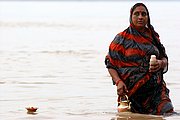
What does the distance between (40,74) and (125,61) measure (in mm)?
5144

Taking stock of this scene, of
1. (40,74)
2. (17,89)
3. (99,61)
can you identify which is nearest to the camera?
(17,89)

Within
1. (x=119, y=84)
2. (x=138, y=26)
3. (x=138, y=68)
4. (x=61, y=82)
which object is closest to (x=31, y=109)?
(x=119, y=84)

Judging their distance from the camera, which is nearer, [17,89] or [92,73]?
[17,89]

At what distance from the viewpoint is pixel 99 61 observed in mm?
16000

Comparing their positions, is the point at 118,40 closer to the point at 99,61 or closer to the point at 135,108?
the point at 135,108

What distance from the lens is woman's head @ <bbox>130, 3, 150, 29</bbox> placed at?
847cm

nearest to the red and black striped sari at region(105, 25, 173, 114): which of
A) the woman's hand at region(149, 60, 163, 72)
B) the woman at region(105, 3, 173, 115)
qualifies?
the woman at region(105, 3, 173, 115)

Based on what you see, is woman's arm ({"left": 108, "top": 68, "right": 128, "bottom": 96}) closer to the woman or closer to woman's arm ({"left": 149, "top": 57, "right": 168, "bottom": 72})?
the woman

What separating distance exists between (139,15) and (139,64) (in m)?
0.52

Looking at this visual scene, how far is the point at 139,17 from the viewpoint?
8.46 meters

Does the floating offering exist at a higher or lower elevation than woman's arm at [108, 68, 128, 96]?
lower

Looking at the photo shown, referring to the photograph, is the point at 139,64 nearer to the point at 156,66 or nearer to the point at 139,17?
the point at 156,66

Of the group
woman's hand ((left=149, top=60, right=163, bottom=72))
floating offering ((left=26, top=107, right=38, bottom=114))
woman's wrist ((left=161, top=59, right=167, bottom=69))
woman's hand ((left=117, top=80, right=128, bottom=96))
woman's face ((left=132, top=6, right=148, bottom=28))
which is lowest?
floating offering ((left=26, top=107, right=38, bottom=114))

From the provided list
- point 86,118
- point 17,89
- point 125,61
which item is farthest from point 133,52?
point 17,89
